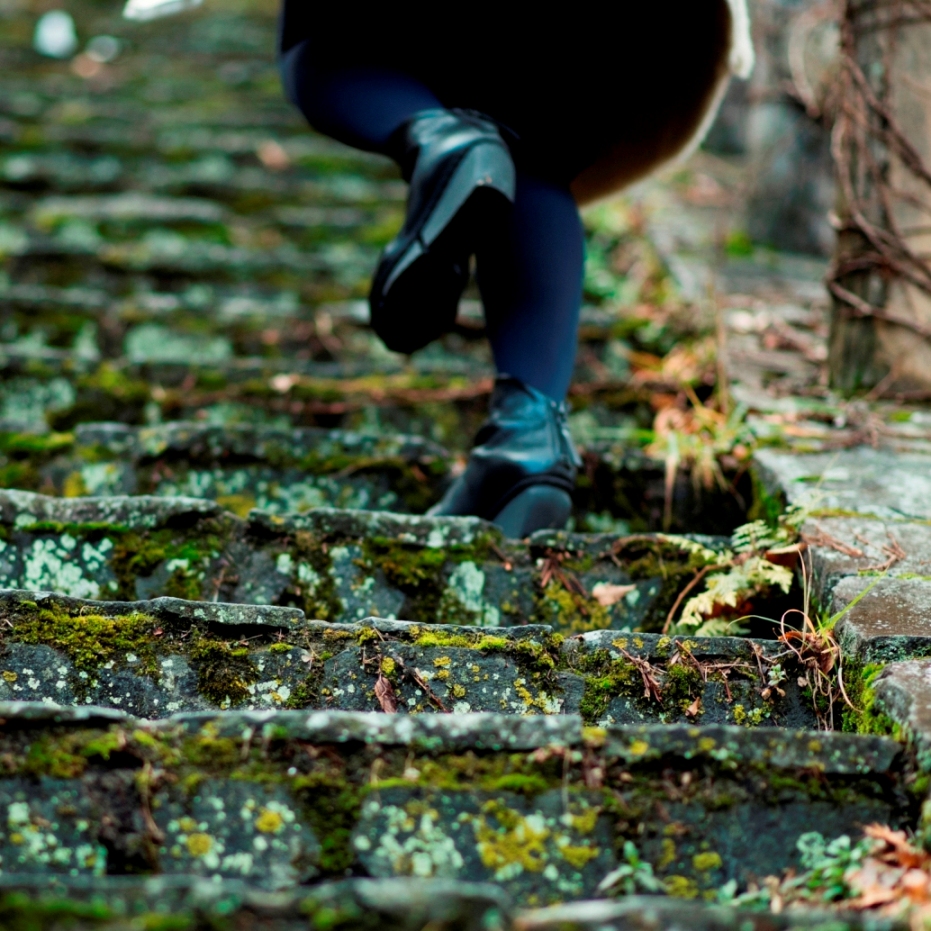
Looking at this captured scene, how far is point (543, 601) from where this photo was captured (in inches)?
59.2

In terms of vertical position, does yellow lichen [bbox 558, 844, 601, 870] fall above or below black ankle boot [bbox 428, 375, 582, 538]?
below

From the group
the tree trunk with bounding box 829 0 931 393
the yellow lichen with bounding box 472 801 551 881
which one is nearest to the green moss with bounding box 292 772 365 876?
the yellow lichen with bounding box 472 801 551 881

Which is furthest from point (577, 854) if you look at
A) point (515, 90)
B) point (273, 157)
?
point (273, 157)

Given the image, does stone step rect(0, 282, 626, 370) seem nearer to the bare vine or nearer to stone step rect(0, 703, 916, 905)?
the bare vine

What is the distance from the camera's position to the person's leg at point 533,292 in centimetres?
172

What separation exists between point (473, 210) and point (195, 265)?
1.88 meters

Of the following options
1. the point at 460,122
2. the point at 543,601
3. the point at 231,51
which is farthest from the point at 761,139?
the point at 231,51

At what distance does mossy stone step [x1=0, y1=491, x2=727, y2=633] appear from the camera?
1479mm

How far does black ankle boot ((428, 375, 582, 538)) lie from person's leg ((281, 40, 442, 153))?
0.46m

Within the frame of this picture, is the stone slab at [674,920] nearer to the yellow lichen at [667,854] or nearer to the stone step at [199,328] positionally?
the yellow lichen at [667,854]

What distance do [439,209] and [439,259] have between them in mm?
75

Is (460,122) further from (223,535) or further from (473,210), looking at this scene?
(223,535)

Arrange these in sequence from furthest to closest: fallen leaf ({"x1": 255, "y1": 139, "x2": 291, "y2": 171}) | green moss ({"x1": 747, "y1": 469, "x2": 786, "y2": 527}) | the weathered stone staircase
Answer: fallen leaf ({"x1": 255, "y1": 139, "x2": 291, "y2": 171}) → green moss ({"x1": 747, "y1": 469, "x2": 786, "y2": 527}) → the weathered stone staircase

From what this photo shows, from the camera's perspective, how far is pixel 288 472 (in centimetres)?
190
